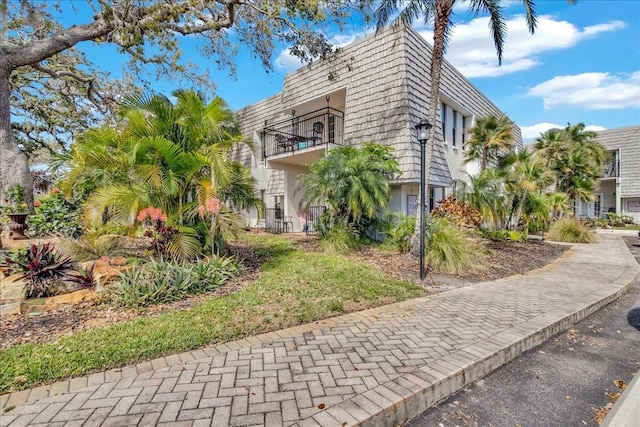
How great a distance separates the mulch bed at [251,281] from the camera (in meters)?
3.80

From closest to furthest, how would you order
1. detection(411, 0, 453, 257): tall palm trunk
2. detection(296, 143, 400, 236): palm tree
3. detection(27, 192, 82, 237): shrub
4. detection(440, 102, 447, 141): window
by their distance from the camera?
detection(411, 0, 453, 257): tall palm trunk < detection(27, 192, 82, 237): shrub < detection(296, 143, 400, 236): palm tree < detection(440, 102, 447, 141): window

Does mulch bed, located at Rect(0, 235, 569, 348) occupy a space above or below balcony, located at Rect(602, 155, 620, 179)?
below

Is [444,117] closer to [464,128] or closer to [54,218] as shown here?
[464,128]

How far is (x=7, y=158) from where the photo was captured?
8789mm

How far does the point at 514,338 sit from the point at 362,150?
23.6ft

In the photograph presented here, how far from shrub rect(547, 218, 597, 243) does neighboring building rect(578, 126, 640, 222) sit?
13.1 meters

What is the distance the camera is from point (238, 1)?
27.6 ft

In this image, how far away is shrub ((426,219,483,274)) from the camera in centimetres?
755

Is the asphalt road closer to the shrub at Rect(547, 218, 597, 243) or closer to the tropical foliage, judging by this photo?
the tropical foliage

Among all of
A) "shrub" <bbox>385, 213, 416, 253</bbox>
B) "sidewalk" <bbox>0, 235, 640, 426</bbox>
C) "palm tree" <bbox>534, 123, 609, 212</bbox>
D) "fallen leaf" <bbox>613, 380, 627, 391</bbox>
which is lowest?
"fallen leaf" <bbox>613, 380, 627, 391</bbox>

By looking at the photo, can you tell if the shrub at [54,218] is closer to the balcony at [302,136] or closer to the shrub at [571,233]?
the balcony at [302,136]

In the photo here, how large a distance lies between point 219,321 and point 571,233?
1652cm

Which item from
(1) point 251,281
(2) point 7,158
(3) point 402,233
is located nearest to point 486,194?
(3) point 402,233

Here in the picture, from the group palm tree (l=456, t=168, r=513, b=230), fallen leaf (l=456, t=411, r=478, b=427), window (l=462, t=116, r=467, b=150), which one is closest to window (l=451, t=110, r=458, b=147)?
window (l=462, t=116, r=467, b=150)
